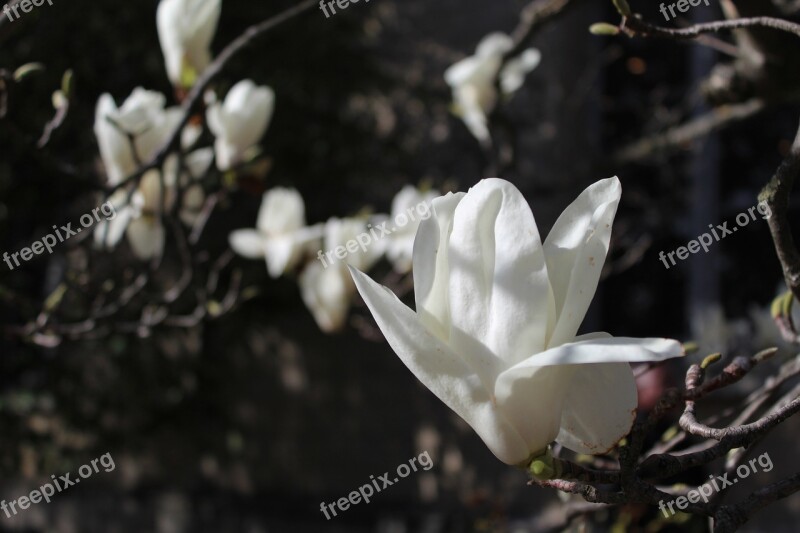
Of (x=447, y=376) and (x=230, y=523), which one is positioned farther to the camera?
(x=230, y=523)

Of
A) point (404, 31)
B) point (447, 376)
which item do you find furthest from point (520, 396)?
point (404, 31)

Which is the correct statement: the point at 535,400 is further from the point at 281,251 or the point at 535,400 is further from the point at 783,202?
the point at 281,251

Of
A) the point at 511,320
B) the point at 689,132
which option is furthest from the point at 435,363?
the point at 689,132

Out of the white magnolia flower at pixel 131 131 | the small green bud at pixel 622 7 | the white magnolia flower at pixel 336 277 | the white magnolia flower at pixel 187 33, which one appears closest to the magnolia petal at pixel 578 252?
the small green bud at pixel 622 7

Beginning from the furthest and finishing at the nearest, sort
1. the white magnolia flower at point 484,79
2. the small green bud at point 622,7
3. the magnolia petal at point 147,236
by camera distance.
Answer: the white magnolia flower at point 484,79, the magnolia petal at point 147,236, the small green bud at point 622,7

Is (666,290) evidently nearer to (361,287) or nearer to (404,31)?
(404,31)

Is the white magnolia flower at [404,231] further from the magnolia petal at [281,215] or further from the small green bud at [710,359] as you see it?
the small green bud at [710,359]
